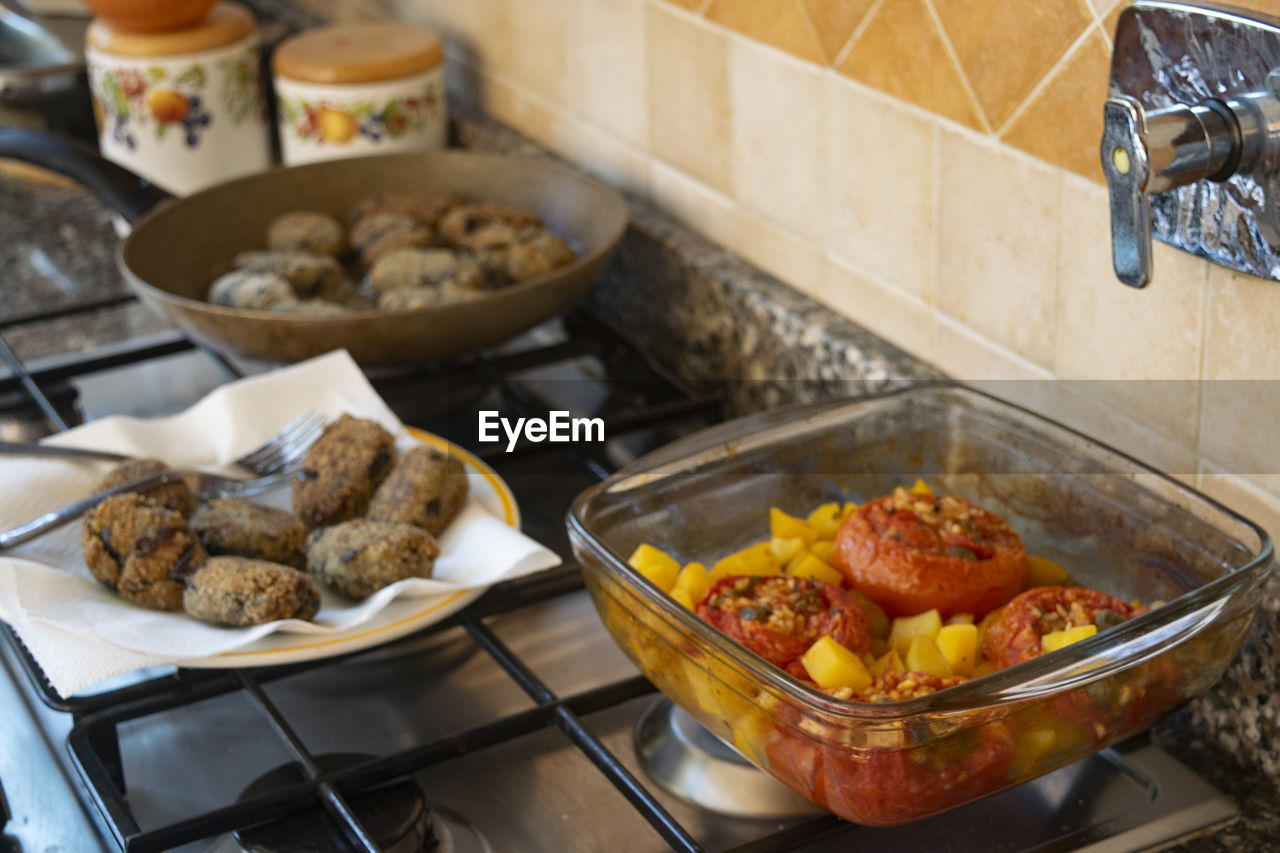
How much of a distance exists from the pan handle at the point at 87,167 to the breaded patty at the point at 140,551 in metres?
0.42

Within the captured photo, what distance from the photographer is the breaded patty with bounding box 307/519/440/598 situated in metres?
0.73

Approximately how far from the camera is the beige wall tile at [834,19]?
2.70 ft

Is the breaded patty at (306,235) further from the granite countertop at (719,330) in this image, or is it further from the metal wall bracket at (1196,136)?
the metal wall bracket at (1196,136)

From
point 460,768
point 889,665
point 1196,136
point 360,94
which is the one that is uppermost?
point 1196,136

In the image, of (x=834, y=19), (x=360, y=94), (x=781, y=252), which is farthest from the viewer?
(x=360, y=94)

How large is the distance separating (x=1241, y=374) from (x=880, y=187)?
0.27 meters

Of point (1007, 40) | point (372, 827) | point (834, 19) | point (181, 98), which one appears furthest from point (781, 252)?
point (181, 98)

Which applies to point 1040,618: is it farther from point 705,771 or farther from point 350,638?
point 350,638

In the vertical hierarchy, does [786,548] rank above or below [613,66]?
below

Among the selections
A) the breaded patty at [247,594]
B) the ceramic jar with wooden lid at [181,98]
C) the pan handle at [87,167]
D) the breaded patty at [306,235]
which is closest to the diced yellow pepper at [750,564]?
the breaded patty at [247,594]

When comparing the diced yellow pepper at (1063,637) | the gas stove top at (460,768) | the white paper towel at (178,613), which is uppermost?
the diced yellow pepper at (1063,637)

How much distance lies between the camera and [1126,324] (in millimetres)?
695

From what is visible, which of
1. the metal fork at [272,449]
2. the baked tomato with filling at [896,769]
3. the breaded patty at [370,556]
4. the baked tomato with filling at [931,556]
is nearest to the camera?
the baked tomato with filling at [896,769]

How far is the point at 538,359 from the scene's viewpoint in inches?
39.7
